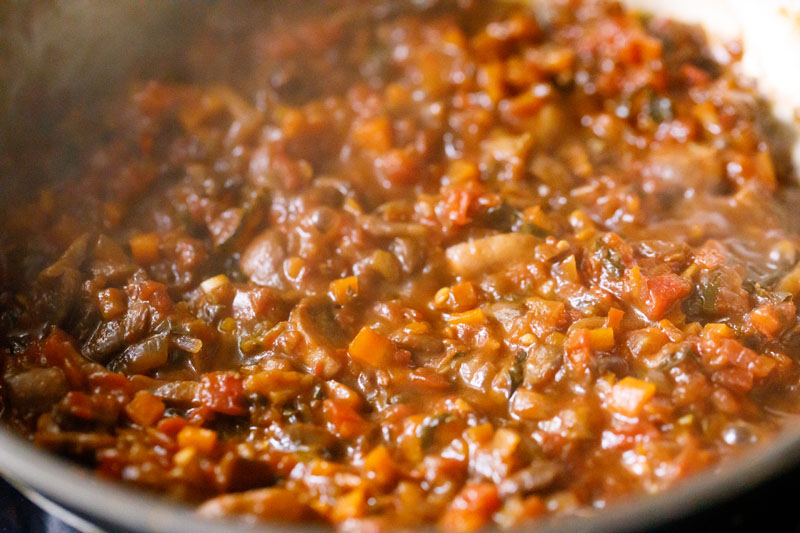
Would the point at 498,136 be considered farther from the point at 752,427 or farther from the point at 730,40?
the point at 752,427

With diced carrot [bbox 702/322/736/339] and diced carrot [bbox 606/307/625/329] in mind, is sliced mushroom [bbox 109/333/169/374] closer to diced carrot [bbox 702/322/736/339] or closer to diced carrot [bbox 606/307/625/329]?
diced carrot [bbox 606/307/625/329]

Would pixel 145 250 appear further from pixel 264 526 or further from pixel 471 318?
pixel 264 526

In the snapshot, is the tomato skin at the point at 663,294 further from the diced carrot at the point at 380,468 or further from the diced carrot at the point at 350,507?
the diced carrot at the point at 350,507

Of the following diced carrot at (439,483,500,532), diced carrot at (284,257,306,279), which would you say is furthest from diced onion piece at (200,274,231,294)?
diced carrot at (439,483,500,532)

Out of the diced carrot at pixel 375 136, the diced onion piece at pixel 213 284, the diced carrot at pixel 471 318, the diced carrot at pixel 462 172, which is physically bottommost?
the diced carrot at pixel 471 318

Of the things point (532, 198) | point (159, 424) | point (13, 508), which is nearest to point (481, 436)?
point (159, 424)

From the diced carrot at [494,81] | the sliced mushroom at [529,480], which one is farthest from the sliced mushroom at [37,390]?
the diced carrot at [494,81]
